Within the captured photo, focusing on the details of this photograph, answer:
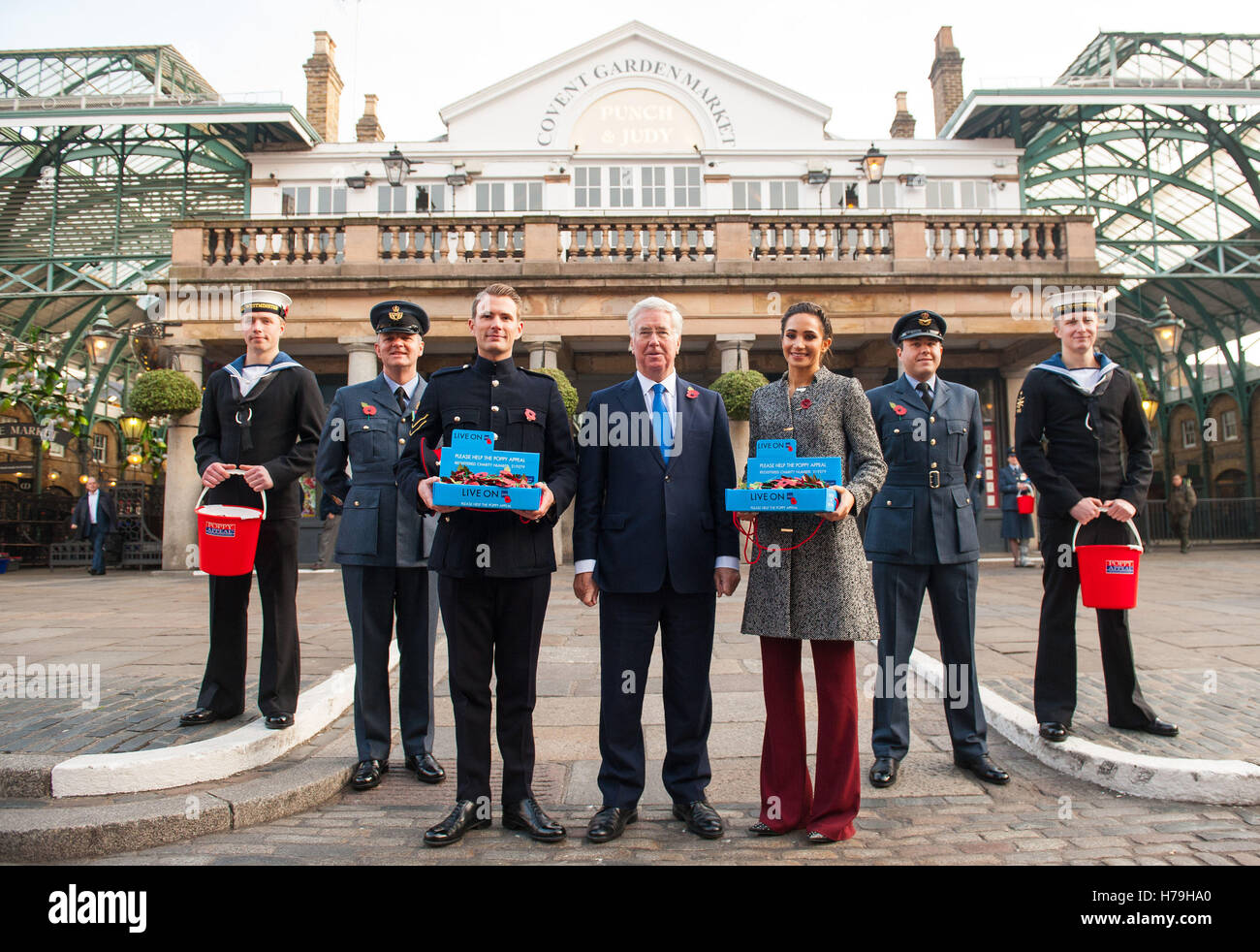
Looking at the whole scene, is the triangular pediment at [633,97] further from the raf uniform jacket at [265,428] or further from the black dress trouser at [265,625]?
the black dress trouser at [265,625]

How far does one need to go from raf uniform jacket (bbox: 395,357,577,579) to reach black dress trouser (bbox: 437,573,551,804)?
0.11 m

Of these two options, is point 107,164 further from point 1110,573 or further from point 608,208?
point 1110,573

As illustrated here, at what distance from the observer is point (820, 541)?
3.49 m

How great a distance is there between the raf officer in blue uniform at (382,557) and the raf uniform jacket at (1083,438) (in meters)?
3.43

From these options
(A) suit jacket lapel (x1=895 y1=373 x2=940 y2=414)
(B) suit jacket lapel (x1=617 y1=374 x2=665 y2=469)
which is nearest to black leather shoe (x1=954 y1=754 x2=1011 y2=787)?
(A) suit jacket lapel (x1=895 y1=373 x2=940 y2=414)

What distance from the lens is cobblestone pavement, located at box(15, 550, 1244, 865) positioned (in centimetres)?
310

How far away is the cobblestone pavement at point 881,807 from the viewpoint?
310 centimetres

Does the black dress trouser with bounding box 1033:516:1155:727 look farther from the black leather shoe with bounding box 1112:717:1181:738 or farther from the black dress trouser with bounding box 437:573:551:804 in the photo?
the black dress trouser with bounding box 437:573:551:804

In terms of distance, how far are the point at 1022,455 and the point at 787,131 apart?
69.3ft

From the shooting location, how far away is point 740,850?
3143 millimetres

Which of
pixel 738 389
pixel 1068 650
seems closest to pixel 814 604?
pixel 1068 650

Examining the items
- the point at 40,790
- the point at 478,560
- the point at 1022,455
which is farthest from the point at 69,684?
the point at 1022,455
